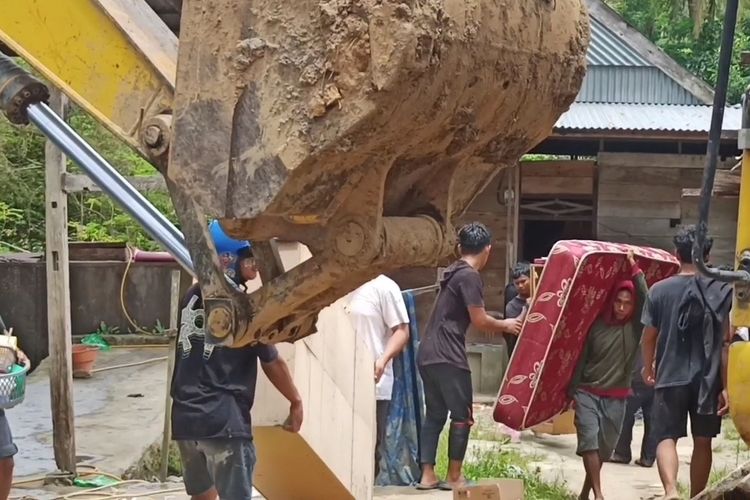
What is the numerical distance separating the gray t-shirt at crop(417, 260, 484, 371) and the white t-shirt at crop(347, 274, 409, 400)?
30 cm

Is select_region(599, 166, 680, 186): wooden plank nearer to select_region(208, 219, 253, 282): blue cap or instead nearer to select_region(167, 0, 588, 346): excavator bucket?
select_region(208, 219, 253, 282): blue cap

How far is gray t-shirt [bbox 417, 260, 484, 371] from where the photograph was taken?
7.52 m

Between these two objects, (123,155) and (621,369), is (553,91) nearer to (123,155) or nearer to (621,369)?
(621,369)

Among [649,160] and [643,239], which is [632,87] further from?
[643,239]

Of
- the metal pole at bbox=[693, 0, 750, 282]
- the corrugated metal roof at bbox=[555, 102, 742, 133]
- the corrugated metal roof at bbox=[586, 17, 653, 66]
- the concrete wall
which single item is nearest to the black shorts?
the metal pole at bbox=[693, 0, 750, 282]

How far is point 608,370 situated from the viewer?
7.41 m

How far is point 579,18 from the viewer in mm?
3047

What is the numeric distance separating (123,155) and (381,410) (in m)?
8.42

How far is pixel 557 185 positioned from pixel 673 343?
681 centimetres

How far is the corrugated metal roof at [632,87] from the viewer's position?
14.4 meters

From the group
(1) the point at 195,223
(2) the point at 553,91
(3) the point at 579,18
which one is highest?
(3) the point at 579,18

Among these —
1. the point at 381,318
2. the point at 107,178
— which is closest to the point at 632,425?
the point at 381,318

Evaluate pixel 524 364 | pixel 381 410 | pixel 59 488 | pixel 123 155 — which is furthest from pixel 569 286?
pixel 123 155

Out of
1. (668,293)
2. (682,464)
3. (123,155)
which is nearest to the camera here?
(668,293)
